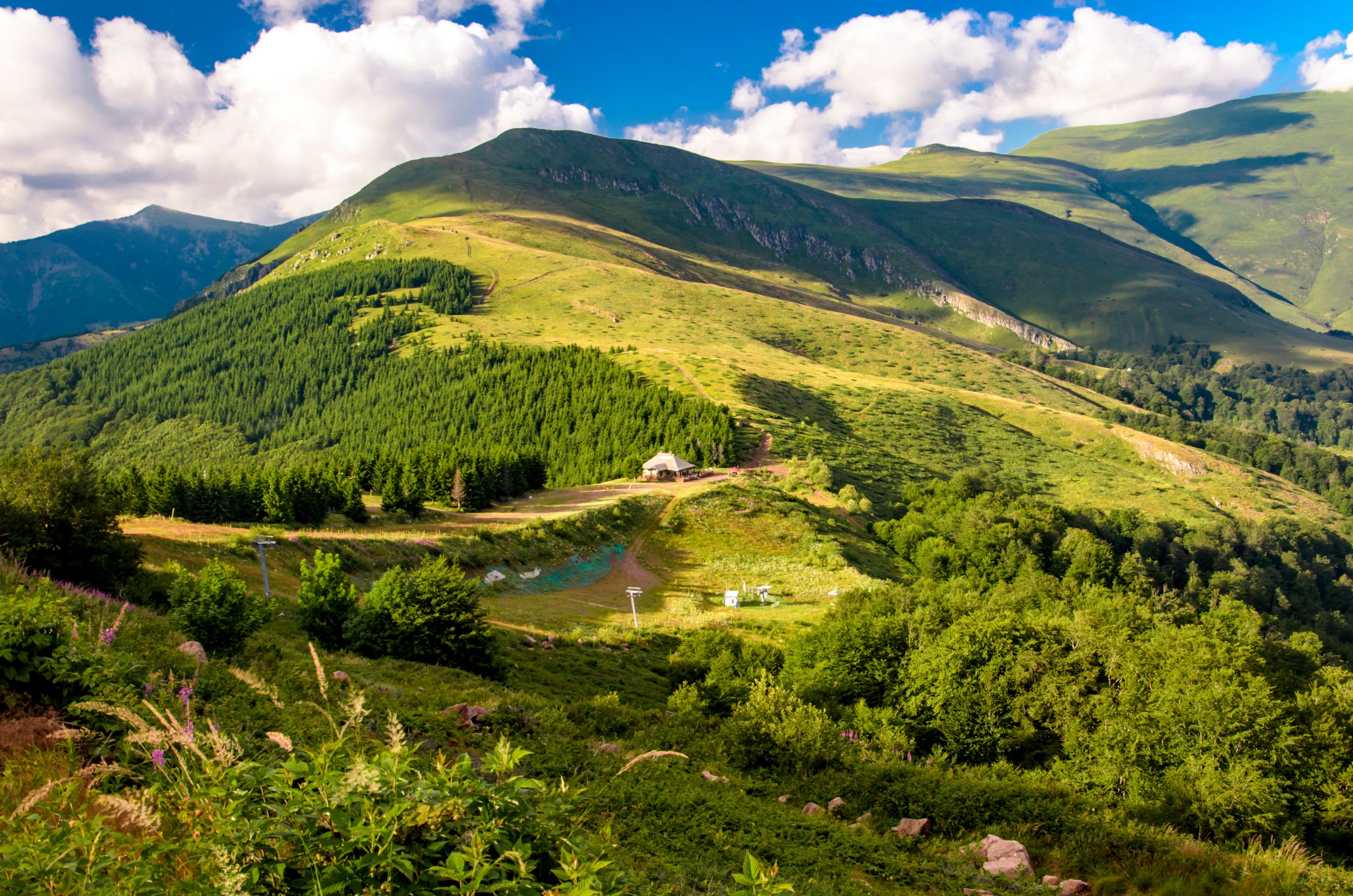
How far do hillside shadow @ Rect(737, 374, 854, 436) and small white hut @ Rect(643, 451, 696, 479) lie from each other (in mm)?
30105

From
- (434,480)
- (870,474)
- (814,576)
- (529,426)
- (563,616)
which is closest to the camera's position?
(563,616)

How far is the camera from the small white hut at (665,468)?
78.4 m

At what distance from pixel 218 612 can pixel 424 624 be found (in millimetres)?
6744

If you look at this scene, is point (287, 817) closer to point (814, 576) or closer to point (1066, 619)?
point (1066, 619)

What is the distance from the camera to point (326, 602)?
23.5 metres

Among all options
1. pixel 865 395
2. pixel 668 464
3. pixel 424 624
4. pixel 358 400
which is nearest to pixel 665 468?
pixel 668 464

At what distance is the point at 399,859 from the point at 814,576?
52.6 meters

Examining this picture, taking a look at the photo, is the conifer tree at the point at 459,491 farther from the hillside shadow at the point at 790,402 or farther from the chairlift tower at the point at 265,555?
the hillside shadow at the point at 790,402

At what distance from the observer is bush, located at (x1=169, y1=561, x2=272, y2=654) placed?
16.6m

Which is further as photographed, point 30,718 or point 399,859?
point 30,718

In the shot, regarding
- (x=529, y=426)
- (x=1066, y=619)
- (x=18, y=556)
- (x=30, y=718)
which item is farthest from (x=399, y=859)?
(x=529, y=426)

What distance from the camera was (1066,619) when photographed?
27.8m

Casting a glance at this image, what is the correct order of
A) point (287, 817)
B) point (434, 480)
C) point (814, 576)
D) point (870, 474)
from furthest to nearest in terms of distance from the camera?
point (870, 474) < point (434, 480) < point (814, 576) < point (287, 817)

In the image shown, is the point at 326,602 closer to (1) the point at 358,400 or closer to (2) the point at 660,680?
(2) the point at 660,680
